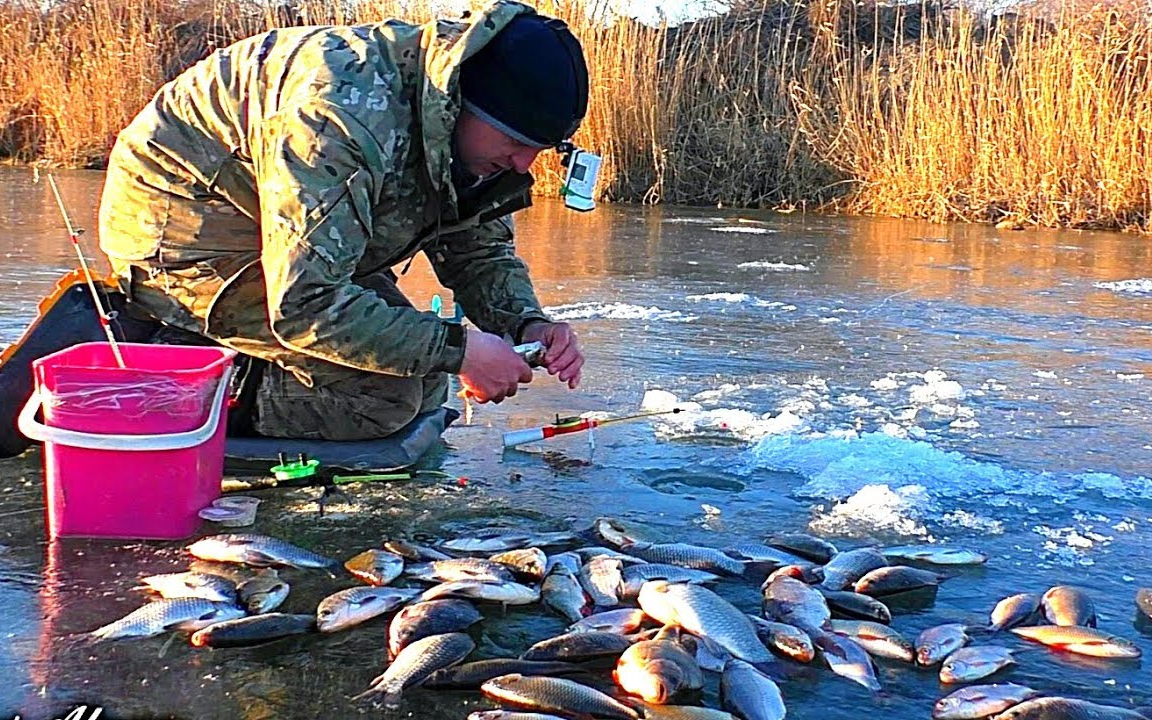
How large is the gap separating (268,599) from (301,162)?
1009 mm

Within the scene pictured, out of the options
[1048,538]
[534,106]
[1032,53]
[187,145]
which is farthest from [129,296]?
[1032,53]

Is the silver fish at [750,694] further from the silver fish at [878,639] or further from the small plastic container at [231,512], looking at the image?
the small plastic container at [231,512]

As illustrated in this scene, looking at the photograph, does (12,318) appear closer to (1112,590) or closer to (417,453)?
(417,453)

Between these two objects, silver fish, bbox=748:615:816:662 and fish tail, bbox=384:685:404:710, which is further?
silver fish, bbox=748:615:816:662

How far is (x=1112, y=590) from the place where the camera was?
8.44 feet

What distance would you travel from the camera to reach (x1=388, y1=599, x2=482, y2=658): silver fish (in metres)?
2.17

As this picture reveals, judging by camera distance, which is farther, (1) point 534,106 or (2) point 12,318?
(2) point 12,318

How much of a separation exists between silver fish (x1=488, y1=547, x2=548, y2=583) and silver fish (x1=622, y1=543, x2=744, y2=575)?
23cm

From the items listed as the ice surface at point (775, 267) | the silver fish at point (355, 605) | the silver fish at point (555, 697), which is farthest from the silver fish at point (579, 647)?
the ice surface at point (775, 267)

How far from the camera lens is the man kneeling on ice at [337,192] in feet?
9.18

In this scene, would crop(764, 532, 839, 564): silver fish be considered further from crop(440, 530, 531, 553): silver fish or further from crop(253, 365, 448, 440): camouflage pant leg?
crop(253, 365, 448, 440): camouflage pant leg

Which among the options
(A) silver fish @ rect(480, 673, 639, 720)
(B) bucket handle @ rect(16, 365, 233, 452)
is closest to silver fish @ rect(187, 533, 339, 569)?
(B) bucket handle @ rect(16, 365, 233, 452)

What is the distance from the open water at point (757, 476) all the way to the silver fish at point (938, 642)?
5 cm

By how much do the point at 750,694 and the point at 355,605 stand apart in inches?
30.6
